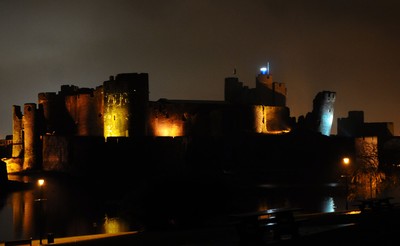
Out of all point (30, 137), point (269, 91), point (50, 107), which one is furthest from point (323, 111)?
point (30, 137)

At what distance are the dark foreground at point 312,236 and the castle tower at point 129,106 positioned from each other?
22213mm

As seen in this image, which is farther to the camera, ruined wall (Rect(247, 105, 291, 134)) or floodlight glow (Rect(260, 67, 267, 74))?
floodlight glow (Rect(260, 67, 267, 74))

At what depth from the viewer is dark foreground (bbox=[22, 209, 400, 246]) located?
13.6 metres

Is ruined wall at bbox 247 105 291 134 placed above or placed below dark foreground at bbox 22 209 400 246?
above

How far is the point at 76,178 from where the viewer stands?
3916 cm

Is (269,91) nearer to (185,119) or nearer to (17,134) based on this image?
(185,119)

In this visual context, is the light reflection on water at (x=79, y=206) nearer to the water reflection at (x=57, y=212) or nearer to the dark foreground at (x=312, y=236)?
the water reflection at (x=57, y=212)

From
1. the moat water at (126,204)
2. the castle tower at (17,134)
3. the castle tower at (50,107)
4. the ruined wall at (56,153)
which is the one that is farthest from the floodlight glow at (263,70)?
the ruined wall at (56,153)

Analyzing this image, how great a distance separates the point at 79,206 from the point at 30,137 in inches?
639

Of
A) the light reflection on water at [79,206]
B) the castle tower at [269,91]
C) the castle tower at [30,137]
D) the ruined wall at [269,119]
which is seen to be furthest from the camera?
the castle tower at [269,91]

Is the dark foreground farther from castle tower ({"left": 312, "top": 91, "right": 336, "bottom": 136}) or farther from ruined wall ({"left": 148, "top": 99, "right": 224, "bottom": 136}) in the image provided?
castle tower ({"left": 312, "top": 91, "right": 336, "bottom": 136})

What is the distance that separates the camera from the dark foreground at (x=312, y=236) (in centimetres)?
1362

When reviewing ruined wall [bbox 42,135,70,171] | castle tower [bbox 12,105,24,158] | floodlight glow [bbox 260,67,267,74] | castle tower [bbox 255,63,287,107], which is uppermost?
floodlight glow [bbox 260,67,267,74]

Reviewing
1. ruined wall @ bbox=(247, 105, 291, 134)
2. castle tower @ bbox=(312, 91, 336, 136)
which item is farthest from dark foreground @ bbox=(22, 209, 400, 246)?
castle tower @ bbox=(312, 91, 336, 136)
